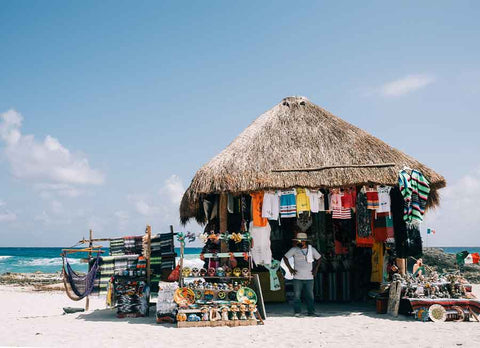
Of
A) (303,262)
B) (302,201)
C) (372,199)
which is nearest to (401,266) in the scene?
(372,199)

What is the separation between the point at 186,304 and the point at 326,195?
13.9 feet

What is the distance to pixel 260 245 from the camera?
923 centimetres

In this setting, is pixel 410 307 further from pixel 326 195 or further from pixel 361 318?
pixel 326 195

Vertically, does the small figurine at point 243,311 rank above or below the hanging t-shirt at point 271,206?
below

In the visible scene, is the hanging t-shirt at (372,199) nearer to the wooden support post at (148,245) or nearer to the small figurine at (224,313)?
the small figurine at (224,313)

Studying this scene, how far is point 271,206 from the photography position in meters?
9.31

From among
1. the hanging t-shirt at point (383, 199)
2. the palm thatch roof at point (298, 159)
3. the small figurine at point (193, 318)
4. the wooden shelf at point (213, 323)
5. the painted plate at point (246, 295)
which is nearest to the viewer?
the wooden shelf at point (213, 323)

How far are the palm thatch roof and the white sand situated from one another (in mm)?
2666

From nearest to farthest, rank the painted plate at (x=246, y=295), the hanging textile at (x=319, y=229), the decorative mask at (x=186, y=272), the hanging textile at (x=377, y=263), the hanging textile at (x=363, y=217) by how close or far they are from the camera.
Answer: the painted plate at (x=246, y=295), the decorative mask at (x=186, y=272), the hanging textile at (x=363, y=217), the hanging textile at (x=377, y=263), the hanging textile at (x=319, y=229)

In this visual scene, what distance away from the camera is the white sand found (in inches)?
258

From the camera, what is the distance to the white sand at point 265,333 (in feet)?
21.5

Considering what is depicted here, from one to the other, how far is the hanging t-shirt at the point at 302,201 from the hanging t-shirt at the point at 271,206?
1.46ft

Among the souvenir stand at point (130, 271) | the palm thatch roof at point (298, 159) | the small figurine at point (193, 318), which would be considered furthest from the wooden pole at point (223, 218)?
the small figurine at point (193, 318)

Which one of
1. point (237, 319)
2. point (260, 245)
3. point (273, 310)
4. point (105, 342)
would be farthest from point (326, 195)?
point (105, 342)
